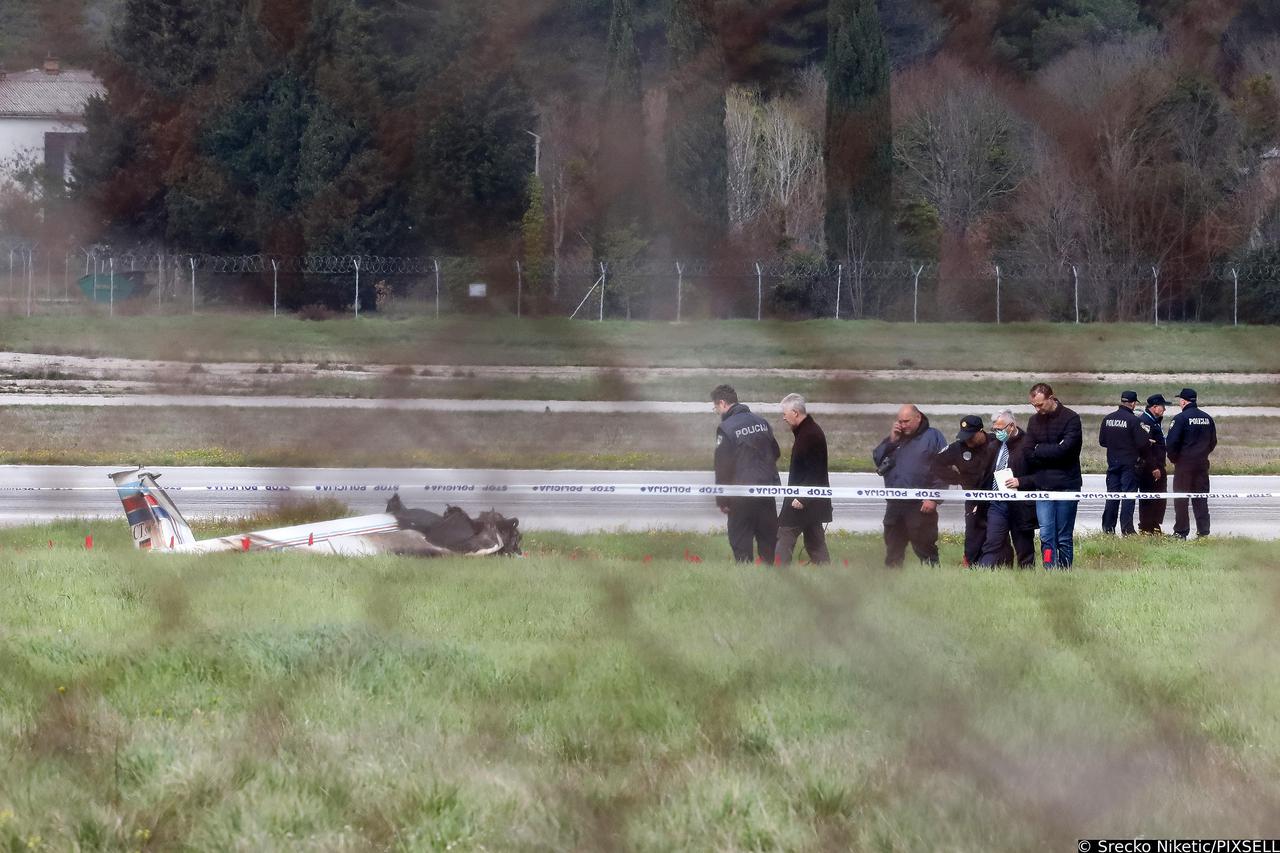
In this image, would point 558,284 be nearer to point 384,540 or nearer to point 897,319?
point 897,319

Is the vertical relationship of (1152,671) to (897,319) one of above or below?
below

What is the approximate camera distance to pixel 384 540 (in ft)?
14.0

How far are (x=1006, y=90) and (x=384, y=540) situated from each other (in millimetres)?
3169

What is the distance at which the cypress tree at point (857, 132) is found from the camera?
1.38 meters

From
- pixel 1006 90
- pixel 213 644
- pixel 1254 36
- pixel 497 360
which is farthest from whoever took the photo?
pixel 213 644

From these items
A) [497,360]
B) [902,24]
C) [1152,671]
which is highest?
[902,24]

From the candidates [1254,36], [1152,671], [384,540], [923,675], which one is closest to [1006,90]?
[1254,36]

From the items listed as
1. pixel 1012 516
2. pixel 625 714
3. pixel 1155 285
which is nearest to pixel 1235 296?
pixel 1155 285

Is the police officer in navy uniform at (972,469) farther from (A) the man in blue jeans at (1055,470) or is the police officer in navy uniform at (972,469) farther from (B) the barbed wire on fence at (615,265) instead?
(B) the barbed wire on fence at (615,265)

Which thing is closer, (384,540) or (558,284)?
(558,284)

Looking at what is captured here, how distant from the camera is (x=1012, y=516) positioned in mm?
6207

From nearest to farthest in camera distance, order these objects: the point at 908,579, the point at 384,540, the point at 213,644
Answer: the point at 213,644, the point at 908,579, the point at 384,540

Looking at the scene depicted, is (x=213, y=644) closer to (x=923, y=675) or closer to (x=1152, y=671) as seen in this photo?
(x=923, y=675)

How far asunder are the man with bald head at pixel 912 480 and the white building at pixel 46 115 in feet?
15.0
